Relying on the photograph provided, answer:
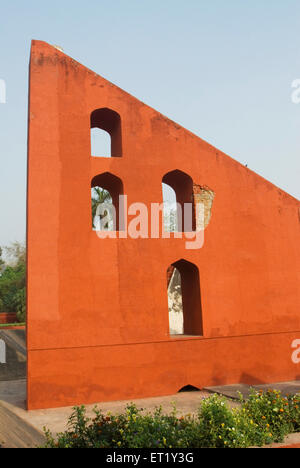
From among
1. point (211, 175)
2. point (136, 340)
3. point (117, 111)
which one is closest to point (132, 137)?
point (117, 111)

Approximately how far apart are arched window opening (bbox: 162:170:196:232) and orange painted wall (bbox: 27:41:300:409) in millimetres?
305

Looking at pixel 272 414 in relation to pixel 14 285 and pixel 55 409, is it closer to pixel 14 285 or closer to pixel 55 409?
pixel 55 409

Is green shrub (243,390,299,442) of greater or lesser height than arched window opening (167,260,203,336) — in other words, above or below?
below

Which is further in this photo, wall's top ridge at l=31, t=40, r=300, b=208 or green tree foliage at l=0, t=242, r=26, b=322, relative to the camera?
green tree foliage at l=0, t=242, r=26, b=322

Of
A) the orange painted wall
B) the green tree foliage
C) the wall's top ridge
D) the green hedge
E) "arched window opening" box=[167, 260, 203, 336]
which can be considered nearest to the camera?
the green hedge

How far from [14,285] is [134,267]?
26.9m

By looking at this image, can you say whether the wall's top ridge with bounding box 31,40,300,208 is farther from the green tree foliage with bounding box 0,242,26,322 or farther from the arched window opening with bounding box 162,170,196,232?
the green tree foliage with bounding box 0,242,26,322

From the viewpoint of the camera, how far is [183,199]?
36.0ft

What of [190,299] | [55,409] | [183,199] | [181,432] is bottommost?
[55,409]

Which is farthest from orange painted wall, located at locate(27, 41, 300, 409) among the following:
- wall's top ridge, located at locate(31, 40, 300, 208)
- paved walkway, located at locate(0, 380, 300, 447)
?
paved walkway, located at locate(0, 380, 300, 447)

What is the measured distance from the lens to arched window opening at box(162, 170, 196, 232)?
10.6 meters

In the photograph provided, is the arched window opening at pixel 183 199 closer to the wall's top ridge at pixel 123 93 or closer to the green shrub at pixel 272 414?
the wall's top ridge at pixel 123 93

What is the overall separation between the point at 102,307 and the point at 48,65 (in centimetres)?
567

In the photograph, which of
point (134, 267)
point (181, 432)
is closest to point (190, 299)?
point (134, 267)
